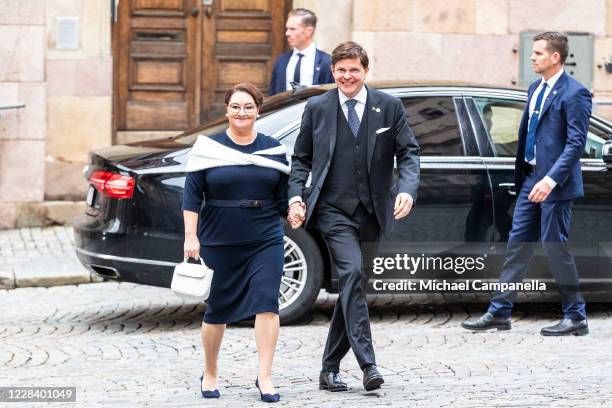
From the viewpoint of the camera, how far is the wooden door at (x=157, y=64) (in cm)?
1572

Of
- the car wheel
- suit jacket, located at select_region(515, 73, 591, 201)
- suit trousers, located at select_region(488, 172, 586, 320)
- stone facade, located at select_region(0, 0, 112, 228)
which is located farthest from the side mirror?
stone facade, located at select_region(0, 0, 112, 228)

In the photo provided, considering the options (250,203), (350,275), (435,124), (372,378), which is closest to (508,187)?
(435,124)

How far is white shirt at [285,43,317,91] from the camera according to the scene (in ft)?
41.4

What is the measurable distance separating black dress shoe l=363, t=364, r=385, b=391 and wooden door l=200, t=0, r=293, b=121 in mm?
8381

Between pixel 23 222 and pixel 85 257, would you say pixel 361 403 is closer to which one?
pixel 85 257

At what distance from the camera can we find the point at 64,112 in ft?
49.1

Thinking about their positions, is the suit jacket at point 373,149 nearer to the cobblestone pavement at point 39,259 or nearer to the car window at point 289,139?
the car window at point 289,139

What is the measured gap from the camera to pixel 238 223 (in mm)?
7742

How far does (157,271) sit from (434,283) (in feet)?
6.21

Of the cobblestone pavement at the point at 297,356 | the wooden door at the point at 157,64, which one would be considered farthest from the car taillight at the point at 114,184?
the wooden door at the point at 157,64

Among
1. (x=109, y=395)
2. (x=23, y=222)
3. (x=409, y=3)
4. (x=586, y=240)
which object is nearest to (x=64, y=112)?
(x=23, y=222)

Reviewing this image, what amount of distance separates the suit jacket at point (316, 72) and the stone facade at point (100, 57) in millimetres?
2748

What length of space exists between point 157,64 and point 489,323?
6.81 metres

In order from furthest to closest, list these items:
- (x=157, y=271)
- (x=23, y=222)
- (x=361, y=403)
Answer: (x=23, y=222), (x=157, y=271), (x=361, y=403)
